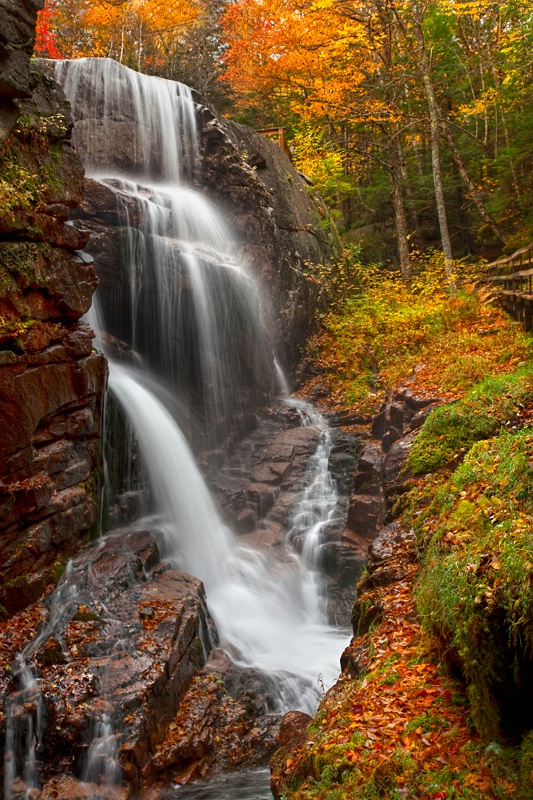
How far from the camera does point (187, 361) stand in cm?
1263

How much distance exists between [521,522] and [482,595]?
2.08 feet

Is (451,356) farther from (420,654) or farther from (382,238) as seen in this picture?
(382,238)

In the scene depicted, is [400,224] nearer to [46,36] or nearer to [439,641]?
[439,641]

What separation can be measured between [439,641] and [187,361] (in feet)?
30.8

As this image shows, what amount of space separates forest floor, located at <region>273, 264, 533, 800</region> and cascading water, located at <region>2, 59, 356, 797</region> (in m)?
2.09

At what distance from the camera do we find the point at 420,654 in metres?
4.30

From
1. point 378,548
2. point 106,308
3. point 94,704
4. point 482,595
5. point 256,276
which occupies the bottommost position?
point 94,704

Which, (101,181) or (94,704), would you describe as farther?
(101,181)

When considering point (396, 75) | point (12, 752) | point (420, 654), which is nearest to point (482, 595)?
point (420, 654)

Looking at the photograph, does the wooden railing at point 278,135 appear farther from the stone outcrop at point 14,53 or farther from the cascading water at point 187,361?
the stone outcrop at point 14,53

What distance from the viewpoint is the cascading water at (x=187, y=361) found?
8.54 meters

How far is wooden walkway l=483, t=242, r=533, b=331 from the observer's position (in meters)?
10.4

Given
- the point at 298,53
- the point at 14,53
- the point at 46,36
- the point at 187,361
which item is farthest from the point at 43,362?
the point at 46,36

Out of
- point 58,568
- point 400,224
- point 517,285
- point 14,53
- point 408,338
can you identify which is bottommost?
point 58,568
